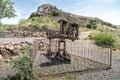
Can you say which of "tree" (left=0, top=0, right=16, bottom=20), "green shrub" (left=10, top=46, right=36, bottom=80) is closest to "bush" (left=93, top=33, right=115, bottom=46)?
"tree" (left=0, top=0, right=16, bottom=20)

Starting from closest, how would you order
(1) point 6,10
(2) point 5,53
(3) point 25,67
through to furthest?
1. (3) point 25,67
2. (2) point 5,53
3. (1) point 6,10

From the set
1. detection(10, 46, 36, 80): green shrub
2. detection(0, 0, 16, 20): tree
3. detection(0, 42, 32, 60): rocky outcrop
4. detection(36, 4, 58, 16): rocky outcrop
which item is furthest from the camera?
detection(36, 4, 58, 16): rocky outcrop

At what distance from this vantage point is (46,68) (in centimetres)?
1539

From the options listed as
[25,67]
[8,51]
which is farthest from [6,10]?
[25,67]

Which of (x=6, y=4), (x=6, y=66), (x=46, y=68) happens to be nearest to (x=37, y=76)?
(x=46, y=68)

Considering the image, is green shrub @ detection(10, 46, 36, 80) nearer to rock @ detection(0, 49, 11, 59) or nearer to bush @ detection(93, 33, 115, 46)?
rock @ detection(0, 49, 11, 59)

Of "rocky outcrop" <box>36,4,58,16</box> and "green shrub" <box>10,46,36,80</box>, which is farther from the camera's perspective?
"rocky outcrop" <box>36,4,58,16</box>

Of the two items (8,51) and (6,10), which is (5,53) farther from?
(6,10)

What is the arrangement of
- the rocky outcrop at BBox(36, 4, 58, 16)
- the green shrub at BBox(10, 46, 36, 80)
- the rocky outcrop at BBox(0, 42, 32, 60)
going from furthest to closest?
1. the rocky outcrop at BBox(36, 4, 58, 16)
2. the rocky outcrop at BBox(0, 42, 32, 60)
3. the green shrub at BBox(10, 46, 36, 80)

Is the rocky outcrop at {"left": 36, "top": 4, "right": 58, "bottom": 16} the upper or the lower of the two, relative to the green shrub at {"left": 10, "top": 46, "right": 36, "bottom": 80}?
upper

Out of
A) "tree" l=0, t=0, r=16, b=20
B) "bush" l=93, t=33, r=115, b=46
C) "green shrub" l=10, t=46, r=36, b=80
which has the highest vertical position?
"tree" l=0, t=0, r=16, b=20

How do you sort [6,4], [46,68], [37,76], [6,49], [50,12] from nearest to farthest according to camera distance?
[37,76], [46,68], [6,49], [6,4], [50,12]

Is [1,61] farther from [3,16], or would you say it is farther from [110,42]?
[110,42]

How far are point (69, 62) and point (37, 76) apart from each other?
4.53 metres
